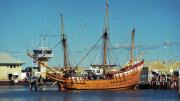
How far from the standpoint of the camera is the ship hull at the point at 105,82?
472 feet

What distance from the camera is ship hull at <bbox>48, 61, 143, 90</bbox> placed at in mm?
143875

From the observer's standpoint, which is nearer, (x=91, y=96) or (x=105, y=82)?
(x=91, y=96)

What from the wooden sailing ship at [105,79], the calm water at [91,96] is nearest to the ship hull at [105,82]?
the wooden sailing ship at [105,79]

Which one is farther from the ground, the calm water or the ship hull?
the ship hull

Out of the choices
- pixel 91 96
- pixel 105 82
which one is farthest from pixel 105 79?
pixel 91 96

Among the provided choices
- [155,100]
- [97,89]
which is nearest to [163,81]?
[97,89]

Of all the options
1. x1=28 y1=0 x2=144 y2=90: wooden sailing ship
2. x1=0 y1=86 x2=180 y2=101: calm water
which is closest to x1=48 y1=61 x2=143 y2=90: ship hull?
x1=28 y1=0 x2=144 y2=90: wooden sailing ship

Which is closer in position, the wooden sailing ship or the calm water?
the calm water

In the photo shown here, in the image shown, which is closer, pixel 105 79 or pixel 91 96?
pixel 91 96

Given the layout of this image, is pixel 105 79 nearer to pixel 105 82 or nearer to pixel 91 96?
pixel 105 82

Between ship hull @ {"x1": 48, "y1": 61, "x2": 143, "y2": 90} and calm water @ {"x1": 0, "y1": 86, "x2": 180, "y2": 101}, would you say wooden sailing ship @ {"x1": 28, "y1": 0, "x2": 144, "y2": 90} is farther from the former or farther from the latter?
calm water @ {"x1": 0, "y1": 86, "x2": 180, "y2": 101}

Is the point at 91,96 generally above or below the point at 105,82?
below

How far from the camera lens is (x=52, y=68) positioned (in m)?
155

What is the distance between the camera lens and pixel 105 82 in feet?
472
